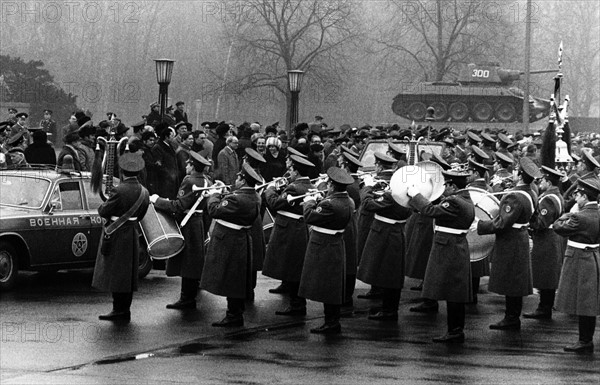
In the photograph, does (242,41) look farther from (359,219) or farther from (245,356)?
(245,356)

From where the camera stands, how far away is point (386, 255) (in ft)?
43.1

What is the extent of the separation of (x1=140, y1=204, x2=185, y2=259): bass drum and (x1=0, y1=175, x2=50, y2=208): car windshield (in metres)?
1.63

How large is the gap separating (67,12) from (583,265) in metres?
41.9

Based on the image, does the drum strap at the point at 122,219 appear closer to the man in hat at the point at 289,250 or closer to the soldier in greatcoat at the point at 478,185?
the man in hat at the point at 289,250

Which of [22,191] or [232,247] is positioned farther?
[22,191]

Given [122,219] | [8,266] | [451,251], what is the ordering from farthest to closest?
[8,266]
[122,219]
[451,251]

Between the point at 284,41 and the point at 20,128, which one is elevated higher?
the point at 284,41

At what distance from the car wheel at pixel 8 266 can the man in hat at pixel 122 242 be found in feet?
5.97

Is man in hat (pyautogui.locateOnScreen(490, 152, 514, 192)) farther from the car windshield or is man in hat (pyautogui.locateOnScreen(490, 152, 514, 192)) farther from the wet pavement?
the car windshield

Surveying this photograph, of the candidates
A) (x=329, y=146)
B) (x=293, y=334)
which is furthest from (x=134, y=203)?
(x=329, y=146)

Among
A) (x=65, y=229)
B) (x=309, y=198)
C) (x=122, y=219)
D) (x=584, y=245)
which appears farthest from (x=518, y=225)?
(x=65, y=229)


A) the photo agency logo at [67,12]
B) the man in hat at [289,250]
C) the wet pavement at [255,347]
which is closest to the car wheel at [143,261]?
the wet pavement at [255,347]

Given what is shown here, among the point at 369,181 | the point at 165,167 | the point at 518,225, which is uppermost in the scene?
the point at 369,181

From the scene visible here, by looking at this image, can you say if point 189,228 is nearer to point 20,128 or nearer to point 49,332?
point 49,332
